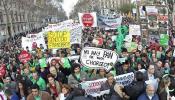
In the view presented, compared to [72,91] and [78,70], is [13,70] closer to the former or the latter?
[78,70]

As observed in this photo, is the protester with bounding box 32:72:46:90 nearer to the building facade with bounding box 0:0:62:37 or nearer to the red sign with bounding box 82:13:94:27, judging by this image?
the red sign with bounding box 82:13:94:27

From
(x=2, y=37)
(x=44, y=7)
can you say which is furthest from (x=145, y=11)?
(x=44, y=7)

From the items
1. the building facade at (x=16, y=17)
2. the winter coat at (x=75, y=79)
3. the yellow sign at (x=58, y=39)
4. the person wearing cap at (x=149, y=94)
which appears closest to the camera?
the person wearing cap at (x=149, y=94)

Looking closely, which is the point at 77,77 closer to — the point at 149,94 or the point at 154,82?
the point at 154,82

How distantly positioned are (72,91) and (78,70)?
171 cm

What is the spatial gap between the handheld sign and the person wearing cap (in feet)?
6.98

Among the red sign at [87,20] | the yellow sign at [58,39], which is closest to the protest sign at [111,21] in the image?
the red sign at [87,20]

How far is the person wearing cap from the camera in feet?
27.1

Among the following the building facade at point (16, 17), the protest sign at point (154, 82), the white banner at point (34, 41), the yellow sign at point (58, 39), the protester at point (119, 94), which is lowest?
the building facade at point (16, 17)

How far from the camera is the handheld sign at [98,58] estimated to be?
10.5 meters

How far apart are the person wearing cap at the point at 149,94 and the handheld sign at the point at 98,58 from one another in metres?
2.13

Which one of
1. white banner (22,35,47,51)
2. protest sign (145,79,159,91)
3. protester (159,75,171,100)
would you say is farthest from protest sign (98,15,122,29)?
protester (159,75,171,100)

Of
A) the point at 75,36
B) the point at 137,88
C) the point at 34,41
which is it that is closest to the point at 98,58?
the point at 137,88

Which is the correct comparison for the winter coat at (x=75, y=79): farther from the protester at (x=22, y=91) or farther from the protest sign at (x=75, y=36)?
the protest sign at (x=75, y=36)
